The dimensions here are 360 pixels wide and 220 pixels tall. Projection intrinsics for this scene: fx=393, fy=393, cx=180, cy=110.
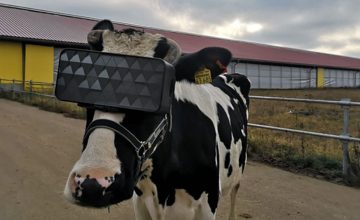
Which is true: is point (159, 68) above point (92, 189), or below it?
above

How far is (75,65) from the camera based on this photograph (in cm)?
212

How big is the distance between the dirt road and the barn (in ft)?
49.3

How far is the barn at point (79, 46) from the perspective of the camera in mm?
25516

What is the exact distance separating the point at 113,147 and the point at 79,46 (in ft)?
84.0

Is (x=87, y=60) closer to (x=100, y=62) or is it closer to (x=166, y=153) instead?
(x=100, y=62)

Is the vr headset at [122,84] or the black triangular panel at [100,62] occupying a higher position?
the black triangular panel at [100,62]

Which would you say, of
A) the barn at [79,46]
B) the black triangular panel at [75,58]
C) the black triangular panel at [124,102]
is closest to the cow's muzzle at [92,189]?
the black triangular panel at [124,102]

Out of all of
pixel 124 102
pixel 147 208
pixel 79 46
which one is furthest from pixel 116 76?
pixel 79 46

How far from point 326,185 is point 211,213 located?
3713 mm

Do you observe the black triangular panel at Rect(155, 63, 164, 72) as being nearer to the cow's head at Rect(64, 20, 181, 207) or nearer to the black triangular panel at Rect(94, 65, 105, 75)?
the cow's head at Rect(64, 20, 181, 207)

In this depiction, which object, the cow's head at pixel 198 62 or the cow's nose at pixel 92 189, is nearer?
the cow's nose at pixel 92 189

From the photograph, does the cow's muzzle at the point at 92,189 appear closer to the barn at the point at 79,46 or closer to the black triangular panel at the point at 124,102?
the black triangular panel at the point at 124,102

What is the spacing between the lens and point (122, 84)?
198 cm

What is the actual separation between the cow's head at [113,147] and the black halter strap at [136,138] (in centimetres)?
2
